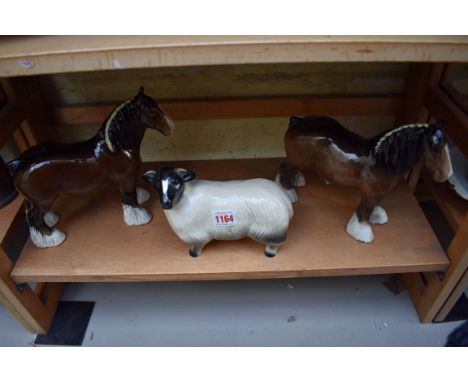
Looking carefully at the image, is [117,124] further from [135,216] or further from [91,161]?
[135,216]

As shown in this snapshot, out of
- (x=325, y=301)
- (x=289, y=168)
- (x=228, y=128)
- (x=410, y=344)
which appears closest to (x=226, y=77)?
(x=228, y=128)

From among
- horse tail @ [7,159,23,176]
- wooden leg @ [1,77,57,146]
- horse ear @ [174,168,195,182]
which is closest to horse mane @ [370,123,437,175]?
horse ear @ [174,168,195,182]

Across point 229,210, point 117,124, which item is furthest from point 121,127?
point 229,210

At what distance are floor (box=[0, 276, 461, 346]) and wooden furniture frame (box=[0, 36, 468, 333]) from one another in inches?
2.8

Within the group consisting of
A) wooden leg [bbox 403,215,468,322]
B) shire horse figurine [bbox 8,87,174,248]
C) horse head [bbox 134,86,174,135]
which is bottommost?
wooden leg [bbox 403,215,468,322]

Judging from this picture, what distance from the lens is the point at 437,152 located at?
2.21 feet

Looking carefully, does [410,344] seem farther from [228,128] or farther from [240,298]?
[228,128]

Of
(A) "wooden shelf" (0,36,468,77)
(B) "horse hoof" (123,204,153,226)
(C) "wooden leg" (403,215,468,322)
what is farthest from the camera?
(B) "horse hoof" (123,204,153,226)

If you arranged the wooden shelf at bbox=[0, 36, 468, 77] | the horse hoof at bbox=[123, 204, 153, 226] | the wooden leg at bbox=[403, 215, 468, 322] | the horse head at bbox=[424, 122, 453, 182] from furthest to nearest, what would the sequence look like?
the horse hoof at bbox=[123, 204, 153, 226]
the wooden leg at bbox=[403, 215, 468, 322]
the horse head at bbox=[424, 122, 453, 182]
the wooden shelf at bbox=[0, 36, 468, 77]

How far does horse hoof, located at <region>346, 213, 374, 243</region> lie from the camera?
837mm

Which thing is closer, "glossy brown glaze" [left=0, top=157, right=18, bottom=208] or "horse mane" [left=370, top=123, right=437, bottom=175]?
"horse mane" [left=370, top=123, right=437, bottom=175]

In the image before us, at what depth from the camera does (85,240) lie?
871mm

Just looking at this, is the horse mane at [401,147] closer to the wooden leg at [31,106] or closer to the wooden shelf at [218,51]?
the wooden shelf at [218,51]

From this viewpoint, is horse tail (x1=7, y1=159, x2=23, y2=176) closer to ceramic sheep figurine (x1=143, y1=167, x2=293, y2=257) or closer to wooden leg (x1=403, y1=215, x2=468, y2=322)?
ceramic sheep figurine (x1=143, y1=167, x2=293, y2=257)
